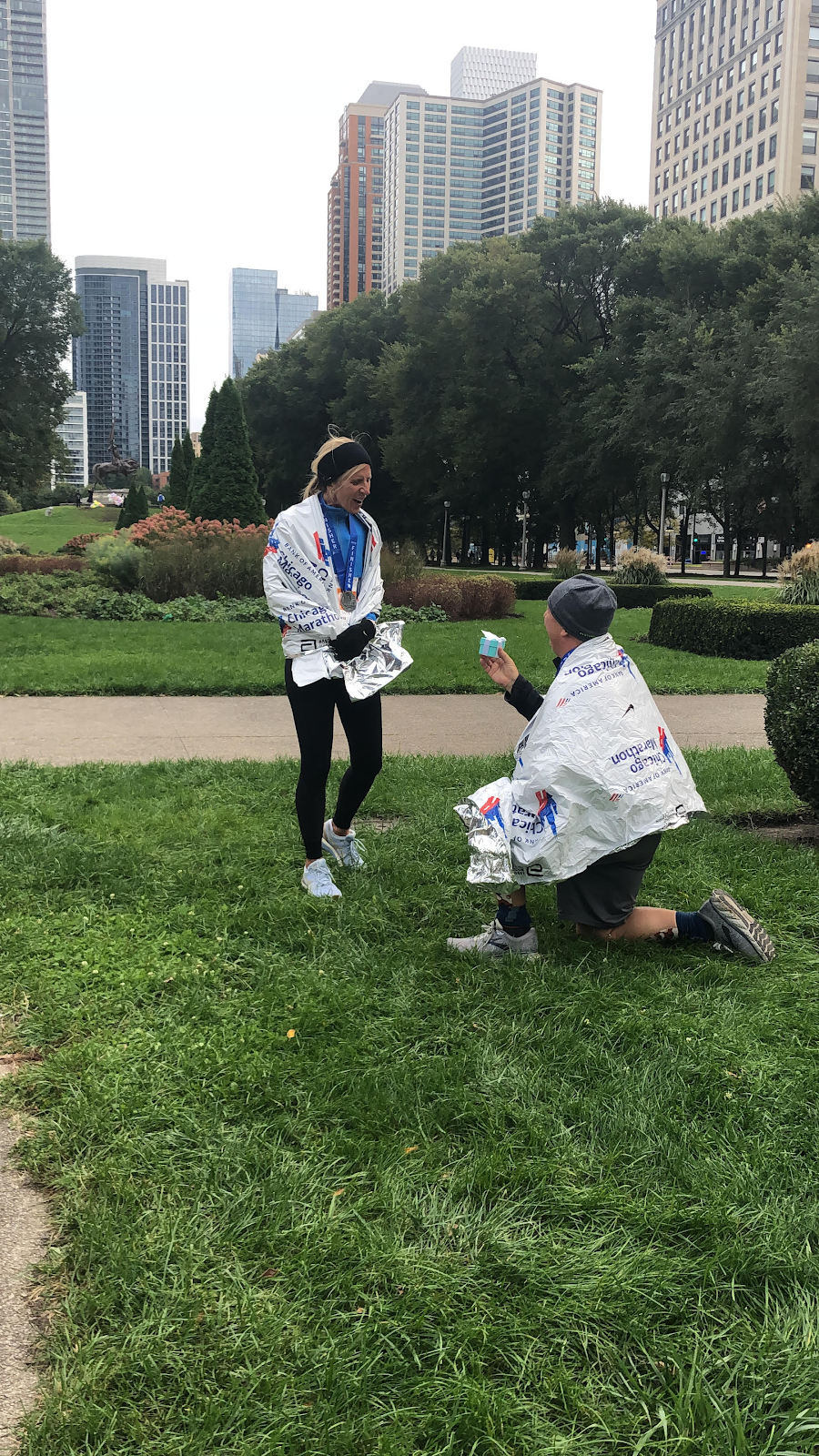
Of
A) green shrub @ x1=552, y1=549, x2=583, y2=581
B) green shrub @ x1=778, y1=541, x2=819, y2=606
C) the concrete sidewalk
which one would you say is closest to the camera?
the concrete sidewalk

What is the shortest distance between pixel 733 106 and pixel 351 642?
366ft

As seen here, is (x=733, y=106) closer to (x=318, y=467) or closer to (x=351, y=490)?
(x=318, y=467)

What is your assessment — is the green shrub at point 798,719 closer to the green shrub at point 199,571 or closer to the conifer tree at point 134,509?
the green shrub at point 199,571

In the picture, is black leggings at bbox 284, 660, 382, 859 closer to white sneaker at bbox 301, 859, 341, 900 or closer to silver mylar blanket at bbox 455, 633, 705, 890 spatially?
white sneaker at bbox 301, 859, 341, 900

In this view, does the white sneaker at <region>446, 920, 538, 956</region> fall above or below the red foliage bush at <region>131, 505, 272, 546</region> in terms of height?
below

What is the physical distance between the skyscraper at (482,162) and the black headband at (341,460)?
143 meters

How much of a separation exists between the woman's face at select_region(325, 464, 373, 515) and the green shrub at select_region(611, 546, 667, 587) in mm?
19857

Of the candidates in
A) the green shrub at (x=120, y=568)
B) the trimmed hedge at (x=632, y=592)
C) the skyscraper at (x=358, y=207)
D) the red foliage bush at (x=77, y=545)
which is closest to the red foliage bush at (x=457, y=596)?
the trimmed hedge at (x=632, y=592)

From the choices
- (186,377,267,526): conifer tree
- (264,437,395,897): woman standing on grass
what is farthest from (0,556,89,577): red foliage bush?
(264,437,395,897): woman standing on grass

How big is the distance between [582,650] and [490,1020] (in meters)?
1.26

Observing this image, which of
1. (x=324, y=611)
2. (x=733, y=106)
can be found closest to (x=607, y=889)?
(x=324, y=611)

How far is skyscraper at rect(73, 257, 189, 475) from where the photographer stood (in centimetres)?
16188

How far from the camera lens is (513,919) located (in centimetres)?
364

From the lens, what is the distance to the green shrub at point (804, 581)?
15.7m
